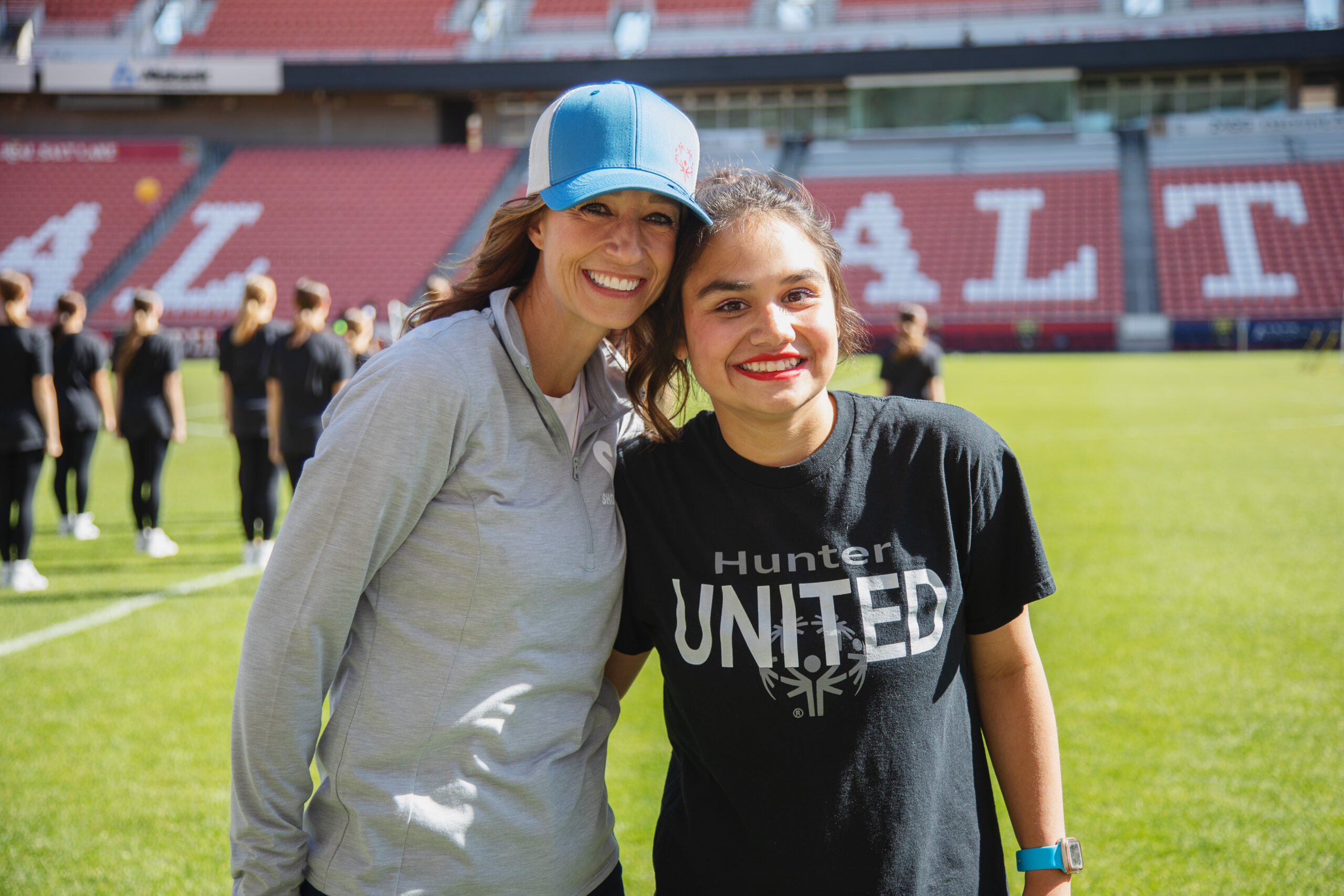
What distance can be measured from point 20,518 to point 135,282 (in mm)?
29975

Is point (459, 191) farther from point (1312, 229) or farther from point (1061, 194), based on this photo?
point (1312, 229)

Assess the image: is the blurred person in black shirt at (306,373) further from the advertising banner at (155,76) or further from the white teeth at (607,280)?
the advertising banner at (155,76)

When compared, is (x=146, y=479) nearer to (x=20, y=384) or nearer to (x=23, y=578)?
(x=23, y=578)

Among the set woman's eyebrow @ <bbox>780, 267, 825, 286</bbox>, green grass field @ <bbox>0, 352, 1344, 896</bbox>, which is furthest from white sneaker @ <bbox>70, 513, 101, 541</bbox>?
woman's eyebrow @ <bbox>780, 267, 825, 286</bbox>

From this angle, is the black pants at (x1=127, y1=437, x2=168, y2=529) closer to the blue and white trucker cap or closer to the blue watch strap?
the blue and white trucker cap

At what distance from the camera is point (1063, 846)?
1.81 meters

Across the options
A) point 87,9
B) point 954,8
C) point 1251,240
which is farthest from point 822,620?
point 87,9

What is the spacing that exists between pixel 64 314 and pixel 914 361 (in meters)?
7.45

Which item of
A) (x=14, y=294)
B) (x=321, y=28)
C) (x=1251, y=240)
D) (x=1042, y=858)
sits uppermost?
(x=321, y=28)

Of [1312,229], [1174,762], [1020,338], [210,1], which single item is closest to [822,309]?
[1174,762]

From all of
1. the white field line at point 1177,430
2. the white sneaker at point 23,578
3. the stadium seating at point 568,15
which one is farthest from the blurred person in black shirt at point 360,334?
the stadium seating at point 568,15

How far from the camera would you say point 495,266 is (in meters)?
1.98

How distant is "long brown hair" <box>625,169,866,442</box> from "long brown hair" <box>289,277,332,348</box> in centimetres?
603

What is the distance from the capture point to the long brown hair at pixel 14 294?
24.4 ft
